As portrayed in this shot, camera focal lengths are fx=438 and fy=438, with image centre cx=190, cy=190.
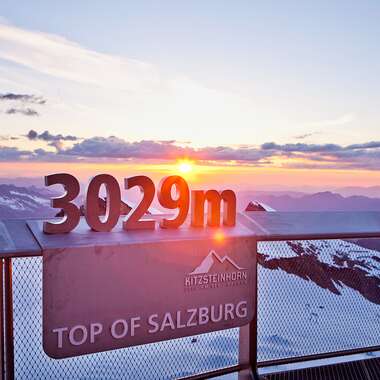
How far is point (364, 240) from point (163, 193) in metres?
2.71

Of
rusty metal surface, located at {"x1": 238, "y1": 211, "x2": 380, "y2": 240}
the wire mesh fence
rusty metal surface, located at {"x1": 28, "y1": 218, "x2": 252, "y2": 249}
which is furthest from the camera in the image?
the wire mesh fence

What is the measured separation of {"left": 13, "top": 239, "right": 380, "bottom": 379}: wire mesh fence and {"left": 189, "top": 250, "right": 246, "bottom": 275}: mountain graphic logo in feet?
1.33

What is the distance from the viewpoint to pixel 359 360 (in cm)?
530

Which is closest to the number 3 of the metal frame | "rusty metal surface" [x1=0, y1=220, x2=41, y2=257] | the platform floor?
"rusty metal surface" [x1=0, y1=220, x2=41, y2=257]

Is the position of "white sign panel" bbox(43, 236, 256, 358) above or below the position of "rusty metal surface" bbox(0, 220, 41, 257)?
below

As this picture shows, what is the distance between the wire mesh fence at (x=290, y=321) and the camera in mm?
5273

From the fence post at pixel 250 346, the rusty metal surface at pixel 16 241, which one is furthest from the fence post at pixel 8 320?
the fence post at pixel 250 346

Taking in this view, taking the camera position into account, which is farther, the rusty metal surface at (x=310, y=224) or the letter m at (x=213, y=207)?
the rusty metal surface at (x=310, y=224)

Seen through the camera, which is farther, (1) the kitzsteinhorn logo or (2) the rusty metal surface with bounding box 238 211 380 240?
(2) the rusty metal surface with bounding box 238 211 380 240

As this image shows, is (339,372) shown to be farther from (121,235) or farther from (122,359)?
(121,235)

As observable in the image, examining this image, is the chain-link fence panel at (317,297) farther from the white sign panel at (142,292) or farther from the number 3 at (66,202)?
the number 3 at (66,202)

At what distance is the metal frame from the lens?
145 inches

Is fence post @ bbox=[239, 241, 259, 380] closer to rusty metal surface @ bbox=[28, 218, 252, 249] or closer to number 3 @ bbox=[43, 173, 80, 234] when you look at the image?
rusty metal surface @ bbox=[28, 218, 252, 249]

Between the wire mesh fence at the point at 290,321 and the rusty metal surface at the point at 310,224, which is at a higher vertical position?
the rusty metal surface at the point at 310,224
